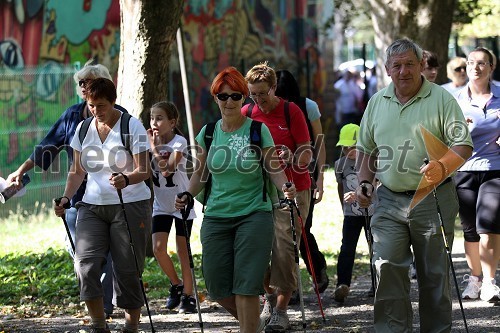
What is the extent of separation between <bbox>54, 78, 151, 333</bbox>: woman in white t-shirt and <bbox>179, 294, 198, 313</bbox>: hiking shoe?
1616mm

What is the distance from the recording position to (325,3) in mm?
35031

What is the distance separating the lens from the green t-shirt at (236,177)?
7500 mm

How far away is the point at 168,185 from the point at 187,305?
1.11 metres

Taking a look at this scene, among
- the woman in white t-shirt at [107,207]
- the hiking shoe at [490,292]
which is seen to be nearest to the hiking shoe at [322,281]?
the hiking shoe at [490,292]

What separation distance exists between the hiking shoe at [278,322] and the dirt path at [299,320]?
0.48 ft

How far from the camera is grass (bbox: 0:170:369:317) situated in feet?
34.6

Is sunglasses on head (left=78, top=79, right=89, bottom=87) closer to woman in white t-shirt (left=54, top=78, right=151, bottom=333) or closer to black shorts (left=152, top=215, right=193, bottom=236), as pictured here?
woman in white t-shirt (left=54, top=78, right=151, bottom=333)

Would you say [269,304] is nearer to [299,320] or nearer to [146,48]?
[299,320]

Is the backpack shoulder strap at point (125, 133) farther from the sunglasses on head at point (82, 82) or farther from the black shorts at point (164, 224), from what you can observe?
the black shorts at point (164, 224)

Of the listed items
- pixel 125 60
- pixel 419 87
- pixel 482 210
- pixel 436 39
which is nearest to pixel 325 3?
pixel 436 39

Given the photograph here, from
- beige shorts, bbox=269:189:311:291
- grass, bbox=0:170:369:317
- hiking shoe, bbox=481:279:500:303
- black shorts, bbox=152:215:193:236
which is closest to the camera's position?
beige shorts, bbox=269:189:311:291

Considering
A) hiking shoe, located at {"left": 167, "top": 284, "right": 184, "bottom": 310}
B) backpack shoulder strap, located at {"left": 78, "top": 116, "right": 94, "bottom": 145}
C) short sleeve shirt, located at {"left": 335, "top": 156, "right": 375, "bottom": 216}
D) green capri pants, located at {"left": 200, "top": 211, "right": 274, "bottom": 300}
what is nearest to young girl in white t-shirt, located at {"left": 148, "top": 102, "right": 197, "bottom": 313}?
hiking shoe, located at {"left": 167, "top": 284, "right": 184, "bottom": 310}

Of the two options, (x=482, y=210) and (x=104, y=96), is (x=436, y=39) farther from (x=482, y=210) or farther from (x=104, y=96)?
(x=104, y=96)

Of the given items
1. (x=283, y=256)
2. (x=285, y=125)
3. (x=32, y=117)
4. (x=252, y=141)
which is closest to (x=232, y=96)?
(x=252, y=141)
